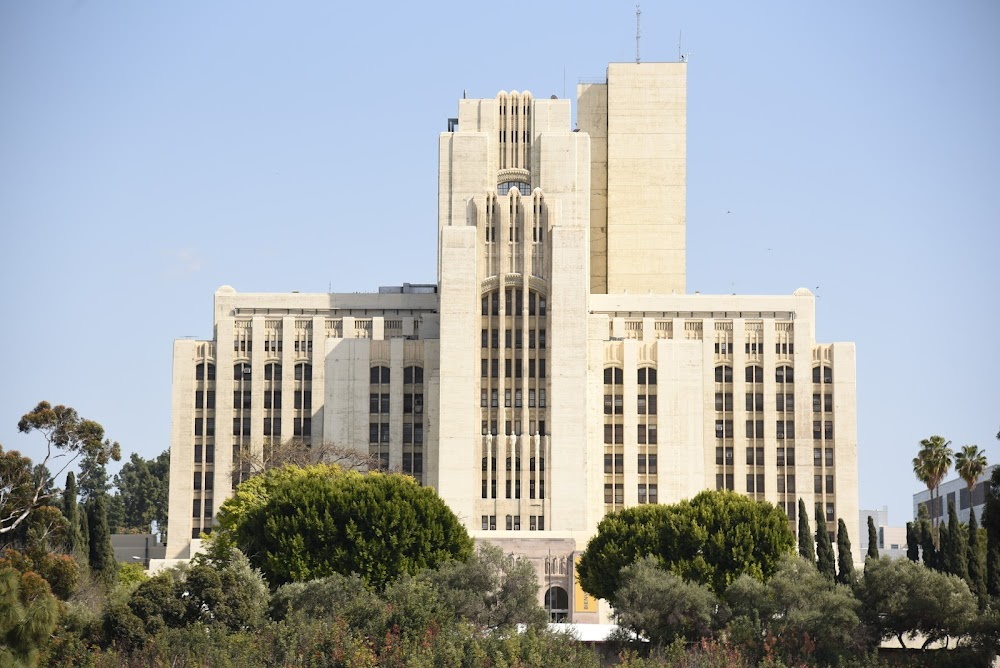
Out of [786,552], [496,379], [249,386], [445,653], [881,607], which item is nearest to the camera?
[445,653]

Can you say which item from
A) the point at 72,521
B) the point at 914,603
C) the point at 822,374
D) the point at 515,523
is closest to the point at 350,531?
the point at 72,521

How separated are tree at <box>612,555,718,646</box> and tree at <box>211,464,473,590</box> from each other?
20350 mm

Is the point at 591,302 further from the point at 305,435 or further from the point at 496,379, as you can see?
the point at 305,435

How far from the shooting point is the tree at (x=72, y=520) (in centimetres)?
12481

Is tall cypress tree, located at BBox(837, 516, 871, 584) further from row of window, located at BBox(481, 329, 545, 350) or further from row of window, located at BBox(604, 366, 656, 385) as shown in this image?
row of window, located at BBox(481, 329, 545, 350)

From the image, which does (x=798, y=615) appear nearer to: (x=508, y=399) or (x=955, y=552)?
(x=955, y=552)

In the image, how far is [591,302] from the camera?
155250 millimetres

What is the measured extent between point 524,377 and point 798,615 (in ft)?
195

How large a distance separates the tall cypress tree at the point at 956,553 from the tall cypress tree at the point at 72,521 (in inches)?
2185

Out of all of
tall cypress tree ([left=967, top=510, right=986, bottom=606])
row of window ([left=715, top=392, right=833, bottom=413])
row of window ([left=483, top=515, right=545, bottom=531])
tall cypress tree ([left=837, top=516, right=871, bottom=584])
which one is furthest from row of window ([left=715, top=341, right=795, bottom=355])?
tall cypress tree ([left=967, top=510, right=986, bottom=606])

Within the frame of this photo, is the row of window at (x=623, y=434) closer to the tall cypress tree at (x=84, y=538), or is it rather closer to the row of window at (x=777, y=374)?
the row of window at (x=777, y=374)

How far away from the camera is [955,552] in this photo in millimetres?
115062

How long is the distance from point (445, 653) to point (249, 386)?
77154mm

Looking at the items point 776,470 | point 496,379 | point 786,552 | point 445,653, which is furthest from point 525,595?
point 776,470
